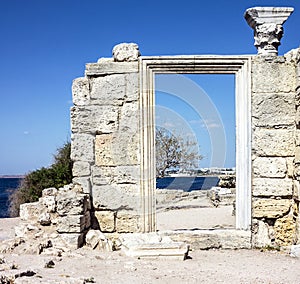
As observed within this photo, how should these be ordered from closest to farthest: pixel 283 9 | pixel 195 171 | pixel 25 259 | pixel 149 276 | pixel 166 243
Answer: pixel 149 276 < pixel 25 259 < pixel 166 243 < pixel 283 9 < pixel 195 171

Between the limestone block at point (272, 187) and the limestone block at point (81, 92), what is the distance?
261 centimetres

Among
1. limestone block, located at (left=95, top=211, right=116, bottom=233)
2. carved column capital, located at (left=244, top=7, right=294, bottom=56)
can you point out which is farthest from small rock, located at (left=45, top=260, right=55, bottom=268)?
carved column capital, located at (left=244, top=7, right=294, bottom=56)

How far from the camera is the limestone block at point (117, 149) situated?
586cm

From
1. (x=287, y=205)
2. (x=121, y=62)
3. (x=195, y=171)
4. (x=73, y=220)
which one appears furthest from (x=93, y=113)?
(x=195, y=171)

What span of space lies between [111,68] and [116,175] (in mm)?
1483

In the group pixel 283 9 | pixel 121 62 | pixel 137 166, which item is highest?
pixel 283 9

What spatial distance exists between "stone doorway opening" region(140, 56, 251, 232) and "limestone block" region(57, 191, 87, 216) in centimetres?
88

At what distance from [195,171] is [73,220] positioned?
6984mm

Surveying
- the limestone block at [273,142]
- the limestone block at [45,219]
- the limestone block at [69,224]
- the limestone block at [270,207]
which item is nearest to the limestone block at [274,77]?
the limestone block at [273,142]

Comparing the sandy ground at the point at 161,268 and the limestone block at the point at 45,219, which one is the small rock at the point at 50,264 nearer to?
the sandy ground at the point at 161,268

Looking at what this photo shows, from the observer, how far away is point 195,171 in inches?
474

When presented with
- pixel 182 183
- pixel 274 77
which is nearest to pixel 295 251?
pixel 274 77

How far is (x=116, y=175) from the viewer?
586 cm

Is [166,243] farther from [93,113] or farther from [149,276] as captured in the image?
[93,113]
